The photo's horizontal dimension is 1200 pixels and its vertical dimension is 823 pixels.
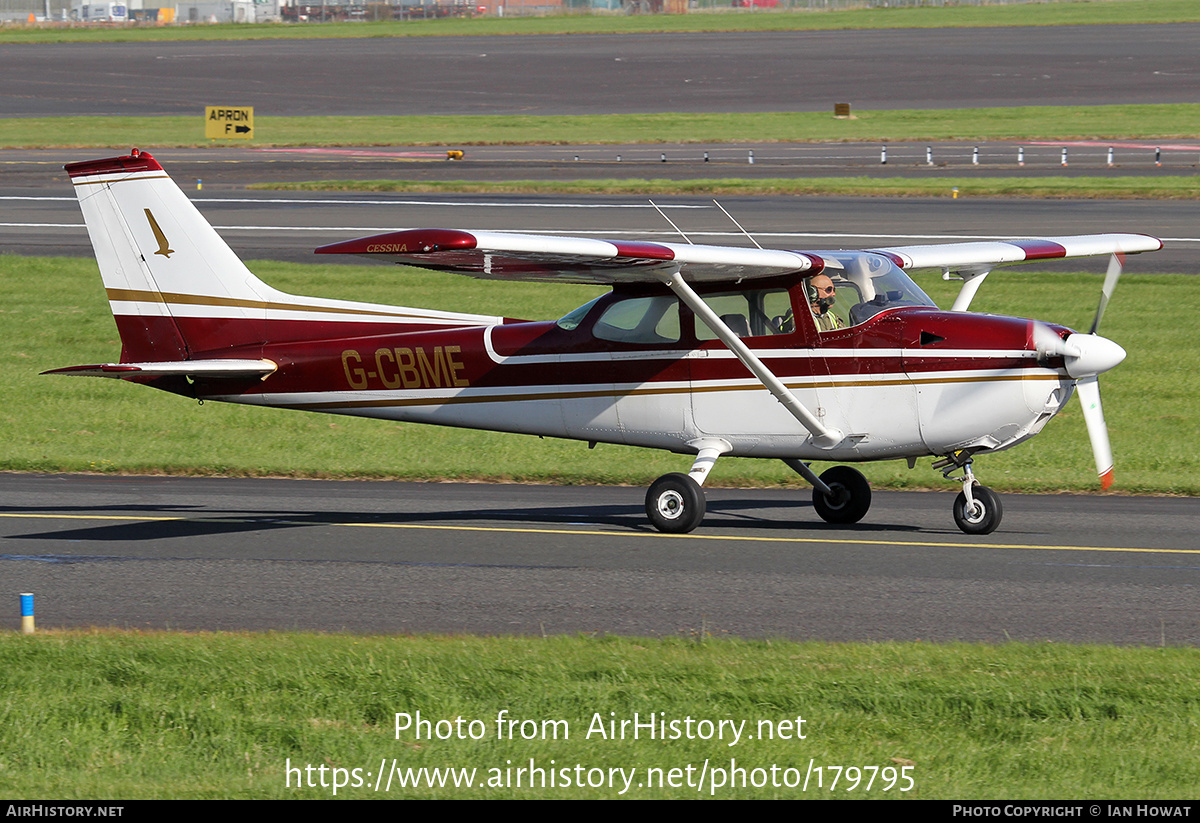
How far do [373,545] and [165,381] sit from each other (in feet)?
9.08

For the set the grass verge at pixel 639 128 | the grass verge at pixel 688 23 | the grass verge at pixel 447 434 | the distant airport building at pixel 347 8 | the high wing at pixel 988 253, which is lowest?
the grass verge at pixel 447 434

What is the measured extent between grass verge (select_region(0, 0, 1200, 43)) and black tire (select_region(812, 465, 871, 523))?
293 ft

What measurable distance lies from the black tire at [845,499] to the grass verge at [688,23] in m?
89.4

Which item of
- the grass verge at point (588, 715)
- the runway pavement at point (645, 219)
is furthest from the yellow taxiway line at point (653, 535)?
the runway pavement at point (645, 219)

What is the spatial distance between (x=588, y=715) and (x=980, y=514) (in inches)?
240

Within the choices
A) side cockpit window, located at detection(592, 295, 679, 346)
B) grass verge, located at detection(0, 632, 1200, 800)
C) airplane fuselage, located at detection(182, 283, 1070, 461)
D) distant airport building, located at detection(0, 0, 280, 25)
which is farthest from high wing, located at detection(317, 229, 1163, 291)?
distant airport building, located at detection(0, 0, 280, 25)

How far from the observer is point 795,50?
287ft

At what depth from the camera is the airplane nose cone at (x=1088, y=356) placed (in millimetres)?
11383

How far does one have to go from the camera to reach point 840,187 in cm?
4066

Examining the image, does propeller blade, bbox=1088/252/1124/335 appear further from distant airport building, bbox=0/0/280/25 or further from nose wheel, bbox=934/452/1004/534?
distant airport building, bbox=0/0/280/25

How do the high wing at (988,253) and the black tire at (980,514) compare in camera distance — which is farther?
the high wing at (988,253)

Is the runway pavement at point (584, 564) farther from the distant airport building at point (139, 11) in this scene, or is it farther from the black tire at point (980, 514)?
the distant airport building at point (139, 11)

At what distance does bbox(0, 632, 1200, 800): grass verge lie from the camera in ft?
21.5

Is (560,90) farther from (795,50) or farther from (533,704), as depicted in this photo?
(533,704)
